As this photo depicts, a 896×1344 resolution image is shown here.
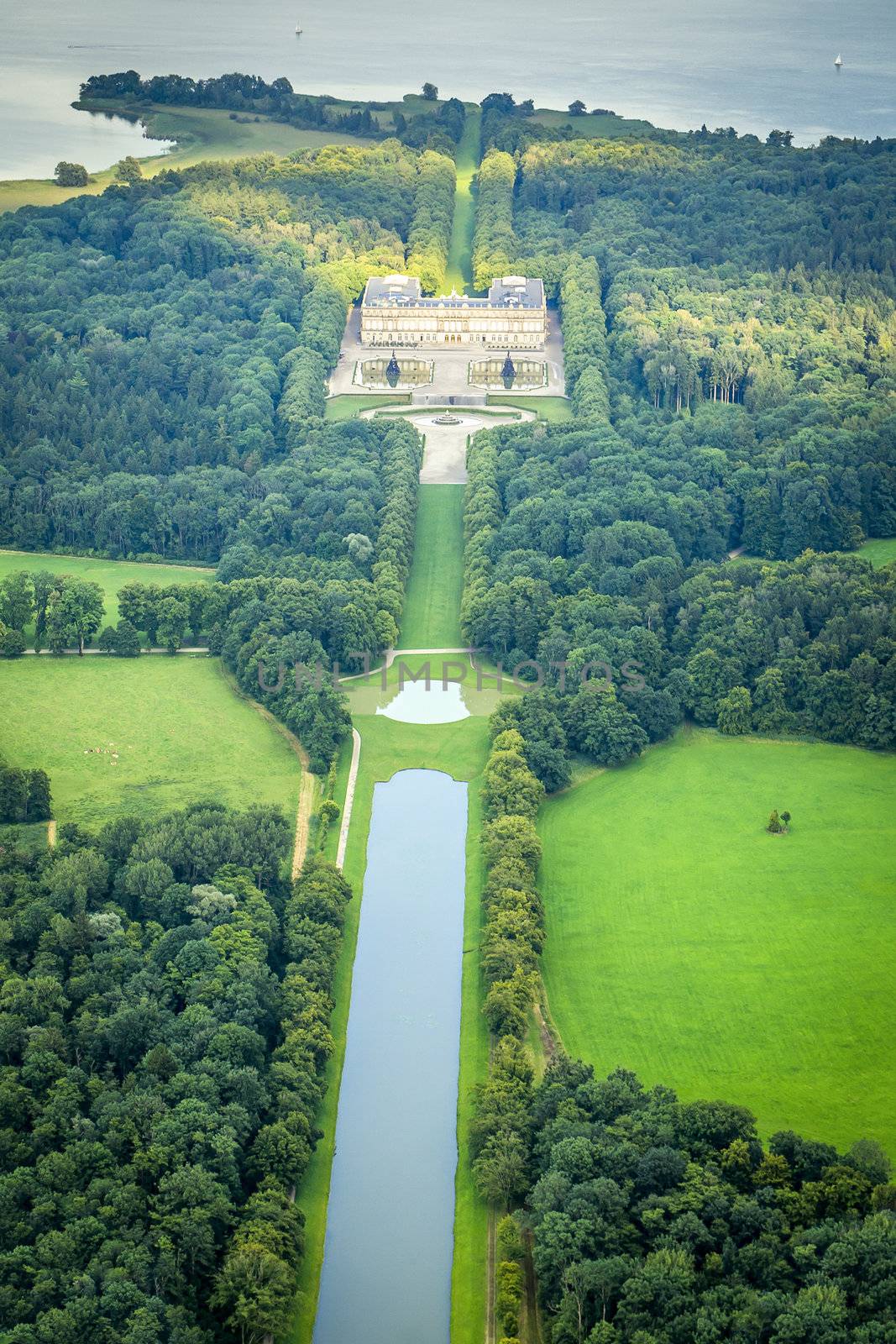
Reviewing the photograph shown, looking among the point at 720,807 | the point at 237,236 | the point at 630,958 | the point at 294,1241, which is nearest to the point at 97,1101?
the point at 294,1241

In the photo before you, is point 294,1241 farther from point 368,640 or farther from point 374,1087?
point 368,640

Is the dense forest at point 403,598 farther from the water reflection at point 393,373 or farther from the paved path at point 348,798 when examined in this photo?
the water reflection at point 393,373

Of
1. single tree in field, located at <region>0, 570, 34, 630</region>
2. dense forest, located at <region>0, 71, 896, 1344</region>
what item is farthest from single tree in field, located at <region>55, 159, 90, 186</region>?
single tree in field, located at <region>0, 570, 34, 630</region>

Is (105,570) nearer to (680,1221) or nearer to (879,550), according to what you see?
(879,550)

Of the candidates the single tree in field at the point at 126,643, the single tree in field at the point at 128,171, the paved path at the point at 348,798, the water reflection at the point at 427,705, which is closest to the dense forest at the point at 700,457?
the water reflection at the point at 427,705

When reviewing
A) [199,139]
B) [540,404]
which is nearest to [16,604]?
[540,404]

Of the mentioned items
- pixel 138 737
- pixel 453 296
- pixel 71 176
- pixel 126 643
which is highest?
pixel 71 176

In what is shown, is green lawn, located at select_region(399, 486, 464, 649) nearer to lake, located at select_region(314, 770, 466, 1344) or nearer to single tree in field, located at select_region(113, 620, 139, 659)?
single tree in field, located at select_region(113, 620, 139, 659)
